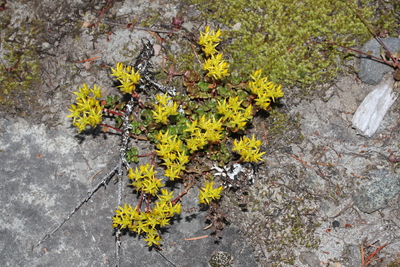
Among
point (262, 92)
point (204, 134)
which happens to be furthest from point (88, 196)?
point (262, 92)

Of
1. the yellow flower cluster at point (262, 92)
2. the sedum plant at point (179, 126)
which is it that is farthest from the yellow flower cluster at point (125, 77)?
the yellow flower cluster at point (262, 92)

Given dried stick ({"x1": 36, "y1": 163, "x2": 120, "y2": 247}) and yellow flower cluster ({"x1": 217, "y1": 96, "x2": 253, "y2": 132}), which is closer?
yellow flower cluster ({"x1": 217, "y1": 96, "x2": 253, "y2": 132})

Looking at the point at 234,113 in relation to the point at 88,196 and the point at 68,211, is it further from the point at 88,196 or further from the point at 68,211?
the point at 68,211

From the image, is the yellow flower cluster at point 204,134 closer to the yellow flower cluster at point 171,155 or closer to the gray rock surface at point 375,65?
the yellow flower cluster at point 171,155

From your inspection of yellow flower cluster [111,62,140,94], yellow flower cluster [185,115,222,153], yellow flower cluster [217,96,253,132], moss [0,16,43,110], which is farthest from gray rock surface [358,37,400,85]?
moss [0,16,43,110]

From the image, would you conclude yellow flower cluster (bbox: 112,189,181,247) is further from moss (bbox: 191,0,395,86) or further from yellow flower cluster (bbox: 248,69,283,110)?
moss (bbox: 191,0,395,86)

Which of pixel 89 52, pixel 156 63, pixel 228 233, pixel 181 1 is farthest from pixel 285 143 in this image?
pixel 89 52
